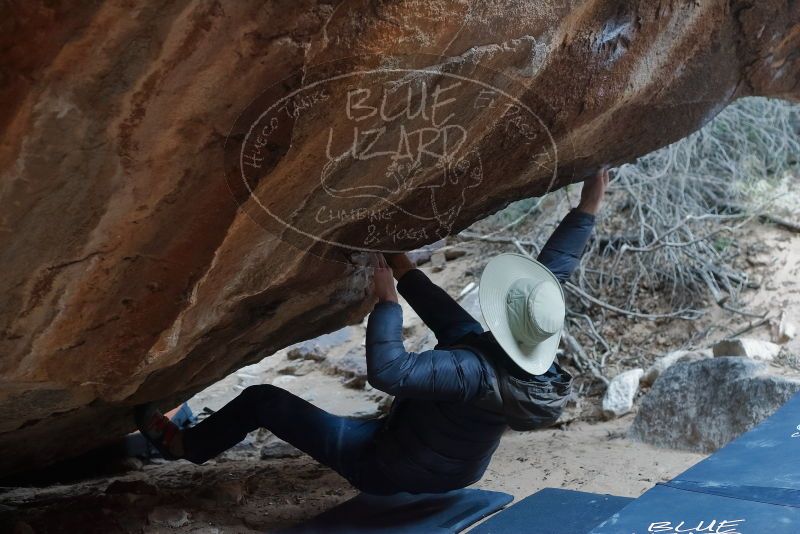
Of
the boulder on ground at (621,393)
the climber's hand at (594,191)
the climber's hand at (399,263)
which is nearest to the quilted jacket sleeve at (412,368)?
the climber's hand at (399,263)

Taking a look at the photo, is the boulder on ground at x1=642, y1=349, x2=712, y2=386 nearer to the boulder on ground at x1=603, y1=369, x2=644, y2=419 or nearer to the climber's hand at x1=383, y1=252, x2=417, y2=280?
the boulder on ground at x1=603, y1=369, x2=644, y2=419

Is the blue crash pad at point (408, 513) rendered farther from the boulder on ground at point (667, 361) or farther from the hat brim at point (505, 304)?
the boulder on ground at point (667, 361)

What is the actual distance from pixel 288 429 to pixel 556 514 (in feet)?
3.39

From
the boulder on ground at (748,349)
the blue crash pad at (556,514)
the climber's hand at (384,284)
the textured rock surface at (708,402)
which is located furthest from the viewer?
the boulder on ground at (748,349)

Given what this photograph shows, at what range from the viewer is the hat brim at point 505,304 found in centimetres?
252

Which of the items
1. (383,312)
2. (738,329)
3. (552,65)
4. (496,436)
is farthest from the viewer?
(738,329)

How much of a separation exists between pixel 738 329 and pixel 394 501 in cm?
279

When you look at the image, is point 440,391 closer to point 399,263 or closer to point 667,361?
point 399,263

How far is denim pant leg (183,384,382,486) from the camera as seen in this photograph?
2910 mm

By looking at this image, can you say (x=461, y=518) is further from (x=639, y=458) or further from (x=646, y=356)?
(x=646, y=356)

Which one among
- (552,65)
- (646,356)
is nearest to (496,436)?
(552,65)

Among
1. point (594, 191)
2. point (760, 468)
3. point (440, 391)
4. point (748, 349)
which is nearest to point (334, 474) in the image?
point (440, 391)

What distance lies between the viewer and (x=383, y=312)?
8.23 ft

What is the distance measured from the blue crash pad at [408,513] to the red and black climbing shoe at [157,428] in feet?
2.02
